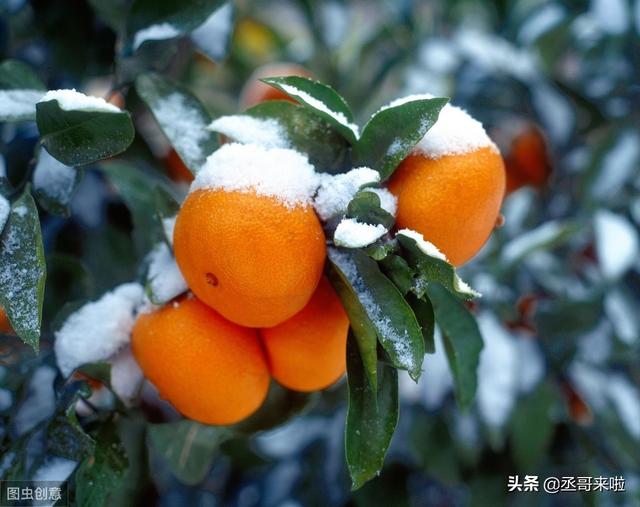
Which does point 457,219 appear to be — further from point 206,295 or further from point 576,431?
point 576,431

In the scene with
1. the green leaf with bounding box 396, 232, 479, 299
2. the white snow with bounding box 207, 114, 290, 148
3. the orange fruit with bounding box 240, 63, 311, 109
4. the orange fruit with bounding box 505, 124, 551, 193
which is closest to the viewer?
the green leaf with bounding box 396, 232, 479, 299

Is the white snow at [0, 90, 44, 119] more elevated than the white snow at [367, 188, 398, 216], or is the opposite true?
the white snow at [0, 90, 44, 119]

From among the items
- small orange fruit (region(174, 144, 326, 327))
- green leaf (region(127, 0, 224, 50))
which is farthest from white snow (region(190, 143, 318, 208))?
green leaf (region(127, 0, 224, 50))

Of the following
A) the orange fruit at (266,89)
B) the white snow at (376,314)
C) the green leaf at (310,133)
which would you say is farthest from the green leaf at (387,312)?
the orange fruit at (266,89)

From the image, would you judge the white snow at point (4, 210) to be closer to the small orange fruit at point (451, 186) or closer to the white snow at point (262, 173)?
the white snow at point (262, 173)

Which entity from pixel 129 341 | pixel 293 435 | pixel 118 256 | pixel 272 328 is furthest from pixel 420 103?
pixel 293 435

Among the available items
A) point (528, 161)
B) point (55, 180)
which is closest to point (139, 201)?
point (55, 180)

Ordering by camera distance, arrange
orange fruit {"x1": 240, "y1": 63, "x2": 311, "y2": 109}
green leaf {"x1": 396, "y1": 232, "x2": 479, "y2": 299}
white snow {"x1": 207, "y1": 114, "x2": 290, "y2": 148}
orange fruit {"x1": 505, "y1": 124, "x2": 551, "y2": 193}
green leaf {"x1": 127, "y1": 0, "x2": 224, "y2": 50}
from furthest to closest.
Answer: orange fruit {"x1": 505, "y1": 124, "x2": 551, "y2": 193}
orange fruit {"x1": 240, "y1": 63, "x2": 311, "y2": 109}
green leaf {"x1": 127, "y1": 0, "x2": 224, "y2": 50}
white snow {"x1": 207, "y1": 114, "x2": 290, "y2": 148}
green leaf {"x1": 396, "y1": 232, "x2": 479, "y2": 299}

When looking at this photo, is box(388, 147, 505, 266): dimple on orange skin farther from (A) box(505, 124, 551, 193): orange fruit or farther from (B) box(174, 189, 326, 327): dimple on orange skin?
(A) box(505, 124, 551, 193): orange fruit
